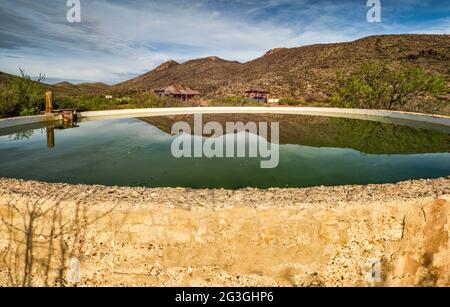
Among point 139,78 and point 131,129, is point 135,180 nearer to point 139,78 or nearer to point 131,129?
point 131,129

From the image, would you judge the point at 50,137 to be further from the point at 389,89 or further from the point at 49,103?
the point at 389,89

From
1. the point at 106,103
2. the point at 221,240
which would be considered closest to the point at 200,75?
the point at 106,103

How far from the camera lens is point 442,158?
7289mm

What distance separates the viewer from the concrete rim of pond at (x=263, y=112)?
12516 millimetres

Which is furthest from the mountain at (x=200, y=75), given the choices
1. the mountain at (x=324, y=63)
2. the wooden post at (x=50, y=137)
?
the wooden post at (x=50, y=137)

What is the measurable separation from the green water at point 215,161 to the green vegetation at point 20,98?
3.25 m

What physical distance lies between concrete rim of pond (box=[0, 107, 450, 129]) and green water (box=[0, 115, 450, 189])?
210 centimetres

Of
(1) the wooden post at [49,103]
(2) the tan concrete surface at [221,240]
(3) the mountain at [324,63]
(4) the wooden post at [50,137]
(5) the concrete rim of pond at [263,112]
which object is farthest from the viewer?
(3) the mountain at [324,63]

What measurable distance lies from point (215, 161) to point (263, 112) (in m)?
13.5

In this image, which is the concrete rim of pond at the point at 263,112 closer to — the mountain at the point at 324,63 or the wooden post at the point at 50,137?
the wooden post at the point at 50,137

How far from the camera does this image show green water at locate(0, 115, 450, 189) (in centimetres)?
546

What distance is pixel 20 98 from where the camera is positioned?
13.5 meters

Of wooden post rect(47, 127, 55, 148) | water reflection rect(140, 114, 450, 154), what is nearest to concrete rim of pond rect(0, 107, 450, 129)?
wooden post rect(47, 127, 55, 148)
